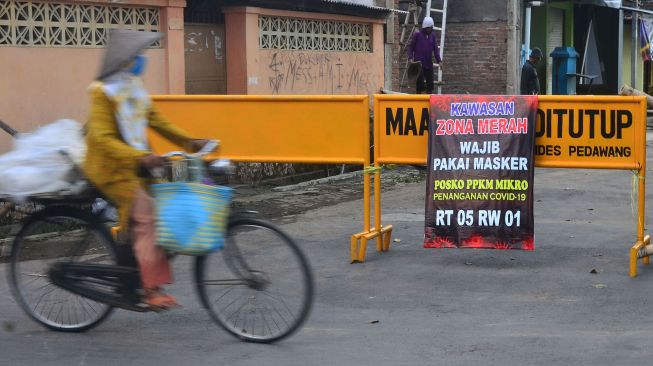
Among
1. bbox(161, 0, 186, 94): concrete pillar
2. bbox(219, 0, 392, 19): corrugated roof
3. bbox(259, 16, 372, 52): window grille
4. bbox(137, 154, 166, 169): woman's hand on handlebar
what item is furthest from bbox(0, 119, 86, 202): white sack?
bbox(259, 16, 372, 52): window grille

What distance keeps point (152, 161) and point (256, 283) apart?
3.02 feet

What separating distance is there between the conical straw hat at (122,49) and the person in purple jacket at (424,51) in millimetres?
14460

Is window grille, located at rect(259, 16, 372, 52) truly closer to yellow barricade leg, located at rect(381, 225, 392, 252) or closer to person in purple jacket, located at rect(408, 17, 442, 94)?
person in purple jacket, located at rect(408, 17, 442, 94)

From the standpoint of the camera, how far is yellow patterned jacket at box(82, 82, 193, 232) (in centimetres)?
598

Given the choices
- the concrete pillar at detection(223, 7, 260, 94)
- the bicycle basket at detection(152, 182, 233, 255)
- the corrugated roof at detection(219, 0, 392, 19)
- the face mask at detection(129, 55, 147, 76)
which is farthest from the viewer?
the corrugated roof at detection(219, 0, 392, 19)

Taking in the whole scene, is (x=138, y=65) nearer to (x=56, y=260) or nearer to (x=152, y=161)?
(x=152, y=161)

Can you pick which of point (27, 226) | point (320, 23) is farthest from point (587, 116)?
point (320, 23)

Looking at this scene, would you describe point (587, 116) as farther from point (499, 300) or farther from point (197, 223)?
point (197, 223)

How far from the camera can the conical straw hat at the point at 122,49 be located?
6074 millimetres

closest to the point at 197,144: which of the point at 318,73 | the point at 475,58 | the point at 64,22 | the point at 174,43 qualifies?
the point at 64,22

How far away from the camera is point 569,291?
7512 millimetres

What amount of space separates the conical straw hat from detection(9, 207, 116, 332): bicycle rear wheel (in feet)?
3.00

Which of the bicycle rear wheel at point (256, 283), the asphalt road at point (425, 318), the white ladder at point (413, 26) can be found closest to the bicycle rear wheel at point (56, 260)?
the asphalt road at point (425, 318)

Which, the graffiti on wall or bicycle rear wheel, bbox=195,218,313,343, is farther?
the graffiti on wall
